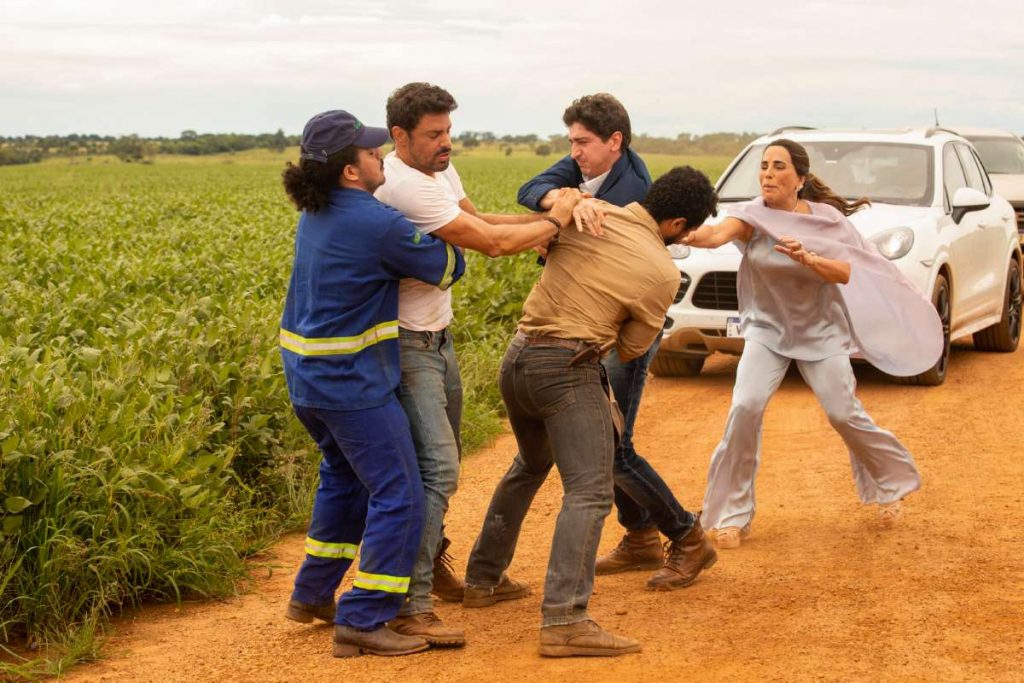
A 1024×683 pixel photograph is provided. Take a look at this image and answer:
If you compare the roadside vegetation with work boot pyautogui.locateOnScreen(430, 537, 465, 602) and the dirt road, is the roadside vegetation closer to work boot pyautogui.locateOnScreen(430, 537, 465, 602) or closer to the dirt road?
the dirt road

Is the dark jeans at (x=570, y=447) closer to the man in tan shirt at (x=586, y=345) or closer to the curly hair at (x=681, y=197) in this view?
the man in tan shirt at (x=586, y=345)

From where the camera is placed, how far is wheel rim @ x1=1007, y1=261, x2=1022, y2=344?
42.4ft

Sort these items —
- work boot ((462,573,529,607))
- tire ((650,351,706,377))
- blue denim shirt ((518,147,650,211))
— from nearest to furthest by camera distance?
blue denim shirt ((518,147,650,211)), work boot ((462,573,529,607)), tire ((650,351,706,377))

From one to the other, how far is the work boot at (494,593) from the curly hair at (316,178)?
1.90 metres

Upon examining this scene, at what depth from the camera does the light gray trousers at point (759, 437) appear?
Answer: 22.3ft

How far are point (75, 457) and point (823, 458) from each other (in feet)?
15.4

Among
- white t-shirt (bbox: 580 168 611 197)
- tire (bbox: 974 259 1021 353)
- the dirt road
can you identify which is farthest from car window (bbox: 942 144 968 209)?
white t-shirt (bbox: 580 168 611 197)

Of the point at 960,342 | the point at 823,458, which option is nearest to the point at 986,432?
the point at 823,458

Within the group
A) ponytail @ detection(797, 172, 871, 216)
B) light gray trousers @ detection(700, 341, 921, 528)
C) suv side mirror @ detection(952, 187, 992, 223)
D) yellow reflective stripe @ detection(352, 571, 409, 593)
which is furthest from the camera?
suv side mirror @ detection(952, 187, 992, 223)

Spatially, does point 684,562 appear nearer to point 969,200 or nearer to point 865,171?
point 969,200

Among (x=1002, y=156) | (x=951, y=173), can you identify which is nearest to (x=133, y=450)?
(x=951, y=173)

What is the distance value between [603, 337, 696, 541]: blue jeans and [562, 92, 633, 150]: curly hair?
1006 mm

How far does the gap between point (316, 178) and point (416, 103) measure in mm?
521

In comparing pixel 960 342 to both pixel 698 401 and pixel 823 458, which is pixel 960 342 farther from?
pixel 823 458
